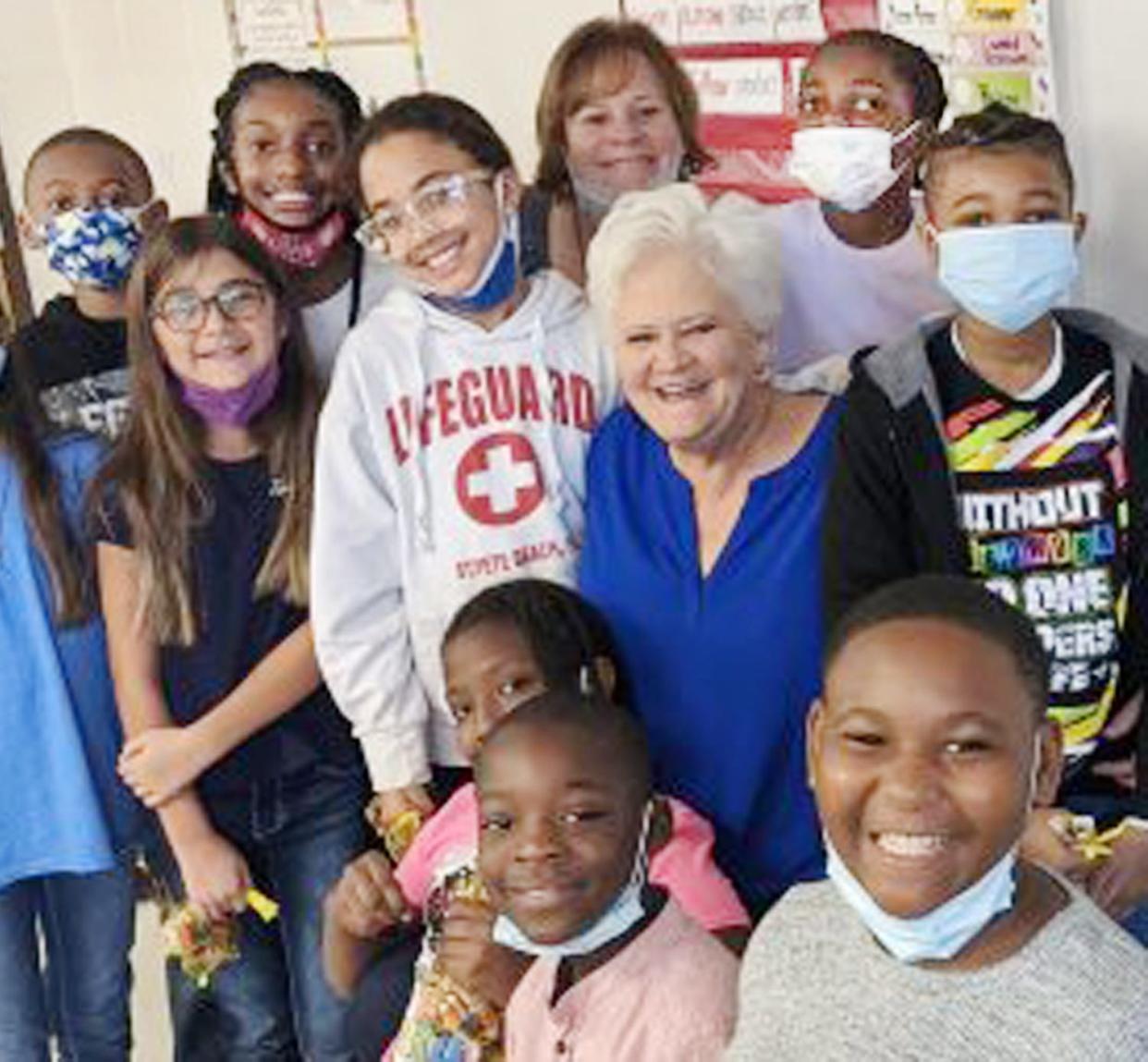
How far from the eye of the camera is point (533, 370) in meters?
2.18

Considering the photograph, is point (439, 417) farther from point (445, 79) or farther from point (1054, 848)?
point (445, 79)

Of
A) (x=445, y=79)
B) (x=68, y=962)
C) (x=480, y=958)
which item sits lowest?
(x=68, y=962)

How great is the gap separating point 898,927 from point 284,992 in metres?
1.46

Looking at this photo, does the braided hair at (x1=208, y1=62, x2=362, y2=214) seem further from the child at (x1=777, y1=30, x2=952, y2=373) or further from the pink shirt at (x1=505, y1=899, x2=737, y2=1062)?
the pink shirt at (x1=505, y1=899, x2=737, y2=1062)

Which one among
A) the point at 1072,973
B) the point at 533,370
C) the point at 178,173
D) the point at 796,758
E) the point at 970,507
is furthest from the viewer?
the point at 178,173

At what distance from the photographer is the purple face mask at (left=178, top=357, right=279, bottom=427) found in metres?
2.33

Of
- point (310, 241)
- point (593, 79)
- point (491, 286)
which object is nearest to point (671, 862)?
point (491, 286)

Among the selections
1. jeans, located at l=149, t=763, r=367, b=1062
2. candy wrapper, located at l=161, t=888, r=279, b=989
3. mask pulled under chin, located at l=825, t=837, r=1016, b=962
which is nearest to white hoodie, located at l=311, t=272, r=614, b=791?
jeans, located at l=149, t=763, r=367, b=1062

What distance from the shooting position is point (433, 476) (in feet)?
7.09

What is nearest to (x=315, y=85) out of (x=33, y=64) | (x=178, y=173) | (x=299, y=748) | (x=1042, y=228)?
(x=299, y=748)

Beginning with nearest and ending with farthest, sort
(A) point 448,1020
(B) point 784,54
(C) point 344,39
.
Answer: (A) point 448,1020, (B) point 784,54, (C) point 344,39

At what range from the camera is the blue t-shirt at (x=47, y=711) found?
7.93 ft

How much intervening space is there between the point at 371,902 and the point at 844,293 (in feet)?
3.20

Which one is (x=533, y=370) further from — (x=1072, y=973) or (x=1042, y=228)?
(x=1072, y=973)
